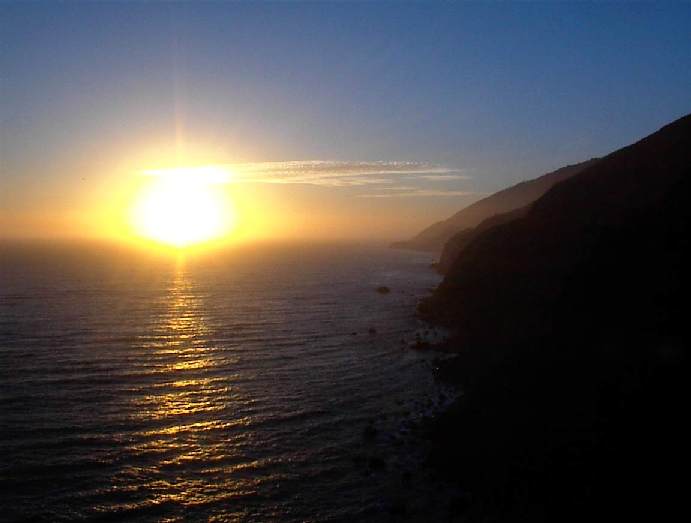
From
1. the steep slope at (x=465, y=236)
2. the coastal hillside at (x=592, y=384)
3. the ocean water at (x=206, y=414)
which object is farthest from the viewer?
the steep slope at (x=465, y=236)

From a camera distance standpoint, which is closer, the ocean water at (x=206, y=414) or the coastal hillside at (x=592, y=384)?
the coastal hillside at (x=592, y=384)

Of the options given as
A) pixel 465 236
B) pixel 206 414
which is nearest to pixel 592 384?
pixel 206 414

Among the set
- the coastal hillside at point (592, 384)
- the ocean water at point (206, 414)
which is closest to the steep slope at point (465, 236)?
the ocean water at point (206, 414)

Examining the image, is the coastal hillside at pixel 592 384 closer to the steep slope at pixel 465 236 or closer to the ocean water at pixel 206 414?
the ocean water at pixel 206 414

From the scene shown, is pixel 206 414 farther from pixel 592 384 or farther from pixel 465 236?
pixel 465 236

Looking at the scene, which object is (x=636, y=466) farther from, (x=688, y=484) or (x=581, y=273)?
(x=581, y=273)
